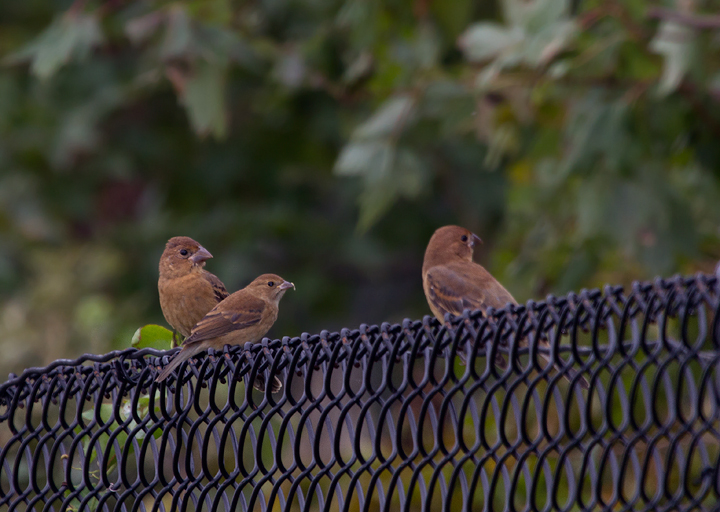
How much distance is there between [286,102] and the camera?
10570mm

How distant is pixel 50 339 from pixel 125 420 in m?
6.36

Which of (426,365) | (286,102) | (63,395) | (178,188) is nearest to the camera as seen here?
(426,365)

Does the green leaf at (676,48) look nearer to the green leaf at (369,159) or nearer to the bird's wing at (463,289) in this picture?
the bird's wing at (463,289)

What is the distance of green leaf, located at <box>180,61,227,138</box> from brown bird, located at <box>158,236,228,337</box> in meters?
2.04

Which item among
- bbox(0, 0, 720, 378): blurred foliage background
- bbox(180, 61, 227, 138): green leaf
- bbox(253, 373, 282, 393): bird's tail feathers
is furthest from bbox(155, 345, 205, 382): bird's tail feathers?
bbox(180, 61, 227, 138): green leaf

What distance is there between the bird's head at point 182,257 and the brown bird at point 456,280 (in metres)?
1.29

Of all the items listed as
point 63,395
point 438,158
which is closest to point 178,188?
point 438,158

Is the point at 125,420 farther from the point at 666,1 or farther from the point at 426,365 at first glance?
the point at 666,1

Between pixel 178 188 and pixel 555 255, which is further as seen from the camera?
pixel 178 188

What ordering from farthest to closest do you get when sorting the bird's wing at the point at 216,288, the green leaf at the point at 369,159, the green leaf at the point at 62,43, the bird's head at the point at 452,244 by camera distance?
the green leaf at the point at 62,43, the green leaf at the point at 369,159, the bird's wing at the point at 216,288, the bird's head at the point at 452,244

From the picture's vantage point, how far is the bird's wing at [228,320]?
409 centimetres

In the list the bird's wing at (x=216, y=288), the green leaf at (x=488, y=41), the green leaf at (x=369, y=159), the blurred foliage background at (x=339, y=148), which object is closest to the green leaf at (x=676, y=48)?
the blurred foliage background at (x=339, y=148)

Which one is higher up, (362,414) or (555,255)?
(555,255)

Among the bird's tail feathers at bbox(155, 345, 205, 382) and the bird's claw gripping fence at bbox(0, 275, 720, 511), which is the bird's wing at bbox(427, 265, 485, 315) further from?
the bird's tail feathers at bbox(155, 345, 205, 382)
